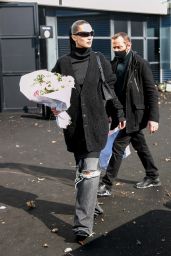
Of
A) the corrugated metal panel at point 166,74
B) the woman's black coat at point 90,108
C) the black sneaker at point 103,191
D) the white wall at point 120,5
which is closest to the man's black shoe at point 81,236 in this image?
the woman's black coat at point 90,108

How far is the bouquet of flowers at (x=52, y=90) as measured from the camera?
178 inches

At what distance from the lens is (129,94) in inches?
234

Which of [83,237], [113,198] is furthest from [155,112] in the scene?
[83,237]

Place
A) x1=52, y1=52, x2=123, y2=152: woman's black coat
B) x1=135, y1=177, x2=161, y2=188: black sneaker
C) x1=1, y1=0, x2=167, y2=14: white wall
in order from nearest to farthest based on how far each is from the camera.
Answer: x1=52, y1=52, x2=123, y2=152: woman's black coat < x1=135, y1=177, x2=161, y2=188: black sneaker < x1=1, y1=0, x2=167, y2=14: white wall

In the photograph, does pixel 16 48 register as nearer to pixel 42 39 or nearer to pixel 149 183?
pixel 42 39

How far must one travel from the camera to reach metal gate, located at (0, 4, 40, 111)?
522 inches

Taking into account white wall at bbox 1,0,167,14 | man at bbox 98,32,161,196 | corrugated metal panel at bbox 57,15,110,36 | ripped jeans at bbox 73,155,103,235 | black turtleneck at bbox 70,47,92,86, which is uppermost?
white wall at bbox 1,0,167,14

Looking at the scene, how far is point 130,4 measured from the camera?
17.7 meters

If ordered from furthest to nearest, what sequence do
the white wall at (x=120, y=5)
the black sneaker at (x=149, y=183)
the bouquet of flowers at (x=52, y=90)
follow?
the white wall at (x=120, y=5), the black sneaker at (x=149, y=183), the bouquet of flowers at (x=52, y=90)

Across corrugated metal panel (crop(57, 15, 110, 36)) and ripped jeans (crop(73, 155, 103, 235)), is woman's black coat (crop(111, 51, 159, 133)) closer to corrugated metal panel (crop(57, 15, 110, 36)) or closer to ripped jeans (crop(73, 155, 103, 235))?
ripped jeans (crop(73, 155, 103, 235))

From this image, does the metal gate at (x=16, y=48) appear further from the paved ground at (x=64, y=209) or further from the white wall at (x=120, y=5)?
the paved ground at (x=64, y=209)

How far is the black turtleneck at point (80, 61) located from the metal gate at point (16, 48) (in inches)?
346

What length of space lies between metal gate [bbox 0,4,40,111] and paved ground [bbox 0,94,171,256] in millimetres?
4745

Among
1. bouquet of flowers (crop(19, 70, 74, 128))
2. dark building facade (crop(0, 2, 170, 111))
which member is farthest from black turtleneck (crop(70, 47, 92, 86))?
dark building facade (crop(0, 2, 170, 111))
